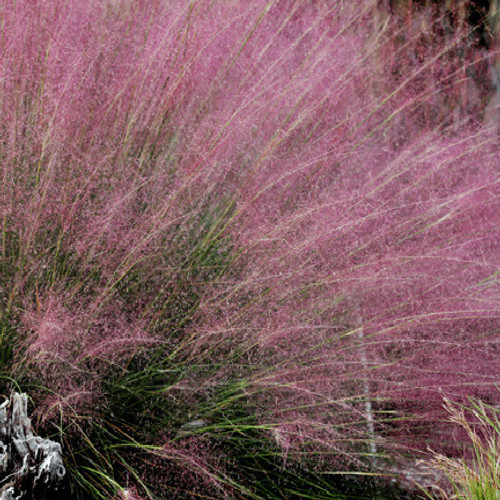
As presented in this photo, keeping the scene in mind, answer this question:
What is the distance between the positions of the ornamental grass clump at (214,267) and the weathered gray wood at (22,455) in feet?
0.24

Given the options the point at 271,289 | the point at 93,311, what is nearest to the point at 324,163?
the point at 271,289

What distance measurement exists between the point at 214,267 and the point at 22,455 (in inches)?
24.9

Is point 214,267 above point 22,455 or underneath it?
underneath

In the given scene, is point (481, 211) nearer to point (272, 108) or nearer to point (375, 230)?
point (375, 230)

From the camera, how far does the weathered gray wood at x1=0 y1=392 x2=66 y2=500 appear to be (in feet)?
3.84

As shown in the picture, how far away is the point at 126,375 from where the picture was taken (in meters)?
1.52

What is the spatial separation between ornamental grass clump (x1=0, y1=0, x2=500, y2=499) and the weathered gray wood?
0.07 m

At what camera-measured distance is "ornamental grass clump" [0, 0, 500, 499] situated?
134 cm

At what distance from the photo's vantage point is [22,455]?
119 cm

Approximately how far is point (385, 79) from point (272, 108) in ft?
1.89

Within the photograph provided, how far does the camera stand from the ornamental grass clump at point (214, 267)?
1339 mm

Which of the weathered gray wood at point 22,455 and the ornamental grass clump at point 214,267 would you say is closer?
the weathered gray wood at point 22,455

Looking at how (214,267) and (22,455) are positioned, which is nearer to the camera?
(22,455)

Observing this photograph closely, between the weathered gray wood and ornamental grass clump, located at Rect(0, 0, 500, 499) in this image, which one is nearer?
the weathered gray wood
